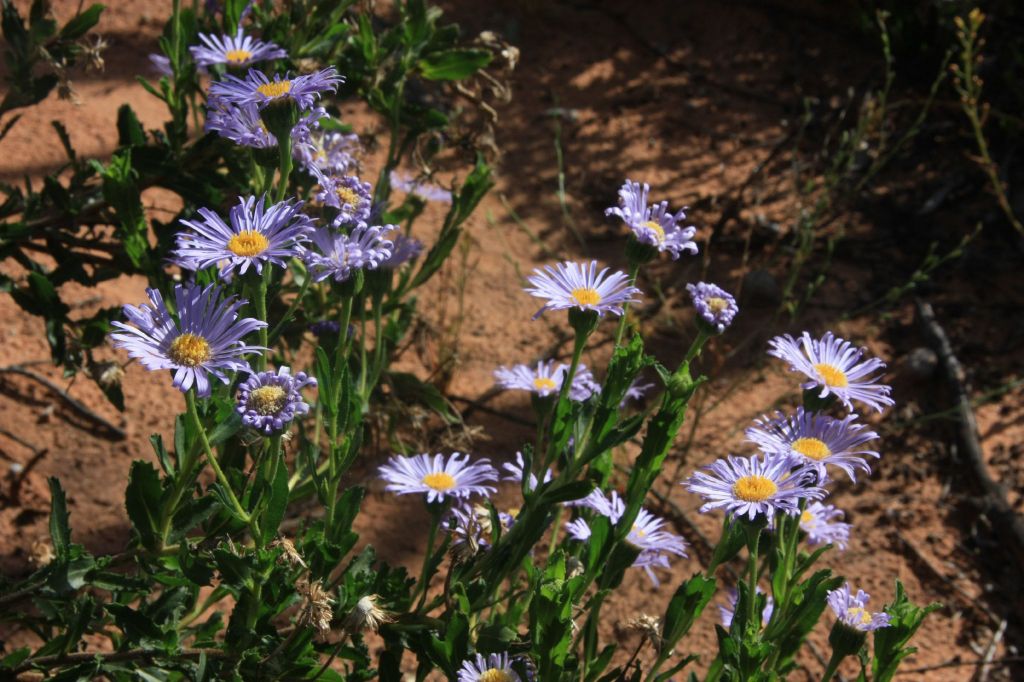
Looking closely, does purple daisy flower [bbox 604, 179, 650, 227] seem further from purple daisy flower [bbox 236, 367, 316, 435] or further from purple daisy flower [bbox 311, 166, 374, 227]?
purple daisy flower [bbox 236, 367, 316, 435]

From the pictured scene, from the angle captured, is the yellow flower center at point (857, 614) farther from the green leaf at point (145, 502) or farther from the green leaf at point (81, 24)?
the green leaf at point (81, 24)

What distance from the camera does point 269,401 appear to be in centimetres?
128

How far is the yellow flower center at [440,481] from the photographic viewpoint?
164cm

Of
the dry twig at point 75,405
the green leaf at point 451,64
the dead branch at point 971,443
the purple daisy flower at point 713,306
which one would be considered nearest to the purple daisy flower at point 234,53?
the green leaf at point 451,64

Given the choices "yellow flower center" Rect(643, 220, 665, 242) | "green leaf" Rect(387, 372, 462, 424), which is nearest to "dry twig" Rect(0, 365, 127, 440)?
"green leaf" Rect(387, 372, 462, 424)

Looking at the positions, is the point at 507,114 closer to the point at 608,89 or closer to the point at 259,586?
the point at 608,89

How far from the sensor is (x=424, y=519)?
2541mm

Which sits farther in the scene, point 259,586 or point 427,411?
point 427,411

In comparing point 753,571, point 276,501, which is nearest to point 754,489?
point 753,571

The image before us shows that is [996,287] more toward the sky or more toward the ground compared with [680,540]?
more toward the sky

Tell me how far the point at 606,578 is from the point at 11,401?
5.49ft

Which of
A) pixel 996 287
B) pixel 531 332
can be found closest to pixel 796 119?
pixel 996 287

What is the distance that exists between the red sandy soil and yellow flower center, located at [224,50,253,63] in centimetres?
44

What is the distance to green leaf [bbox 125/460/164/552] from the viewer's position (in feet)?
4.64
